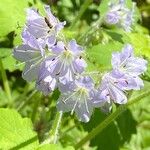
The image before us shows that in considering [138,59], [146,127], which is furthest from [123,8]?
[146,127]

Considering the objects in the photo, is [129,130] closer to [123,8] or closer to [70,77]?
[123,8]

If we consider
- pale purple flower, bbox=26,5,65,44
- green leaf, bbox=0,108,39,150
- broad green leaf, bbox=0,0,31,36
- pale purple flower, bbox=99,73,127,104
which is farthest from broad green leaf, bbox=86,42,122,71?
broad green leaf, bbox=0,0,31,36

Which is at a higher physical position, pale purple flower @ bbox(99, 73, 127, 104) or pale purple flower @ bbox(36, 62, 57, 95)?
pale purple flower @ bbox(36, 62, 57, 95)

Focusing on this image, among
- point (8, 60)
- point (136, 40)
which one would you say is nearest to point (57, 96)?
point (8, 60)

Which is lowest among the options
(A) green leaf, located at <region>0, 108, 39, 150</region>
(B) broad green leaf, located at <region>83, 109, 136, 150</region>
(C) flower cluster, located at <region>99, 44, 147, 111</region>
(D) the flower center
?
(B) broad green leaf, located at <region>83, 109, 136, 150</region>

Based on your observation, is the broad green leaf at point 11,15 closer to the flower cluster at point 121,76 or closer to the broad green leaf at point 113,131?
the broad green leaf at point 113,131

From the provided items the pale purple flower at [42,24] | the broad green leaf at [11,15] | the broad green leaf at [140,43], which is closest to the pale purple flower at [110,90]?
the pale purple flower at [42,24]

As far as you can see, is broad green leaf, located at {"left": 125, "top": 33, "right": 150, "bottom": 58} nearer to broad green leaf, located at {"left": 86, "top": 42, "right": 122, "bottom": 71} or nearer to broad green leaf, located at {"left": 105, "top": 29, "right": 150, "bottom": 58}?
broad green leaf, located at {"left": 105, "top": 29, "right": 150, "bottom": 58}

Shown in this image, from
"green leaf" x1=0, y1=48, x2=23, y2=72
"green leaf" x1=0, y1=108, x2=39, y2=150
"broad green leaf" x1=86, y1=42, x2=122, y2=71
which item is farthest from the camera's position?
"green leaf" x1=0, y1=48, x2=23, y2=72
